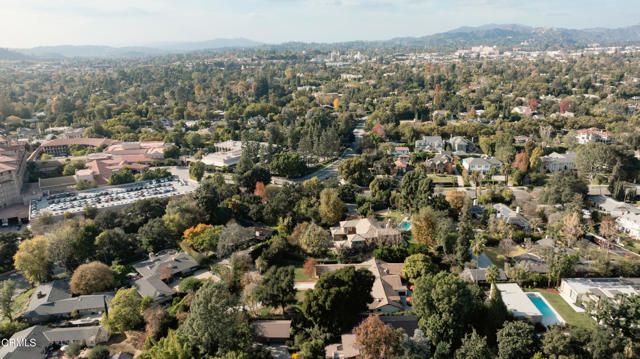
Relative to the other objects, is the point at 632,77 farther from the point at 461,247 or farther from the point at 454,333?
the point at 454,333

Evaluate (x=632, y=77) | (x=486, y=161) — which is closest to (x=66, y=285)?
(x=486, y=161)

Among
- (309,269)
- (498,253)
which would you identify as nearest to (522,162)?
(498,253)

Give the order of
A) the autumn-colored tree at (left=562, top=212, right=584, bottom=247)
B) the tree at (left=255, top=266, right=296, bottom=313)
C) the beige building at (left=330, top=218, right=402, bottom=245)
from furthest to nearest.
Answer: the beige building at (left=330, top=218, right=402, bottom=245), the autumn-colored tree at (left=562, top=212, right=584, bottom=247), the tree at (left=255, top=266, right=296, bottom=313)

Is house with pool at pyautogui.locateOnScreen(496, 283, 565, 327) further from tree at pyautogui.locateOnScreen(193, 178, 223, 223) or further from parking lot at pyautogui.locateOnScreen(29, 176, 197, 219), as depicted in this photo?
parking lot at pyautogui.locateOnScreen(29, 176, 197, 219)

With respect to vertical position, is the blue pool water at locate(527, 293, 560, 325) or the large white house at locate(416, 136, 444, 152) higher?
the large white house at locate(416, 136, 444, 152)

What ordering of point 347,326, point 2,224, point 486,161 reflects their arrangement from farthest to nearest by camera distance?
point 486,161 < point 2,224 < point 347,326

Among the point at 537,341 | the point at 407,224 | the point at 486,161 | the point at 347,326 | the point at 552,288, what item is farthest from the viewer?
the point at 486,161

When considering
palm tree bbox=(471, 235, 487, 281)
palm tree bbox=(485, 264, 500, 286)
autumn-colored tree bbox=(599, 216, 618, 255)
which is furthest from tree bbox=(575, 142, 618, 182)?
palm tree bbox=(485, 264, 500, 286)

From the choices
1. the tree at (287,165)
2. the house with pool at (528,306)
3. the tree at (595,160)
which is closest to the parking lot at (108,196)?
the tree at (287,165)
